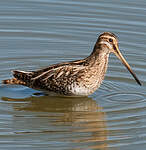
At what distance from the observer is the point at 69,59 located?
571 inches

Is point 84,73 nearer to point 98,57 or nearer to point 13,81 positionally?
point 98,57

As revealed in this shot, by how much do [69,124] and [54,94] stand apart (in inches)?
60.0

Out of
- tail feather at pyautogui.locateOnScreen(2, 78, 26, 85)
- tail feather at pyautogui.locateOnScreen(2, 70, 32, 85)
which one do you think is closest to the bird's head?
tail feather at pyautogui.locateOnScreen(2, 70, 32, 85)

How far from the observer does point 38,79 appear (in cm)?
1255

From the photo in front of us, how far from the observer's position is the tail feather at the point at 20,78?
1275 cm

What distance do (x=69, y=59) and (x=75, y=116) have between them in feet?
9.89

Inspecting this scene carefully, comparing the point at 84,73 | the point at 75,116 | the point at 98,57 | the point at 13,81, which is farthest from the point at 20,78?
the point at 98,57

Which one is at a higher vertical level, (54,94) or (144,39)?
(144,39)

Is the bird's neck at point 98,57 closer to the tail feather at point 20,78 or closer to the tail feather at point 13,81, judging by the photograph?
the tail feather at point 20,78

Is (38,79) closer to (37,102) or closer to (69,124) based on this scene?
(37,102)

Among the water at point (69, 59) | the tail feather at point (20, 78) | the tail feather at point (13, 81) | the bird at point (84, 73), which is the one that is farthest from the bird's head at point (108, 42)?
the tail feather at point (13, 81)

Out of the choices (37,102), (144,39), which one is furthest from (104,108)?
(144,39)

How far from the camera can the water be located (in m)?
10.6

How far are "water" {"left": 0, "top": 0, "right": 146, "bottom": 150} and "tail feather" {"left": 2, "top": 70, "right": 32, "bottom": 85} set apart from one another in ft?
0.90
